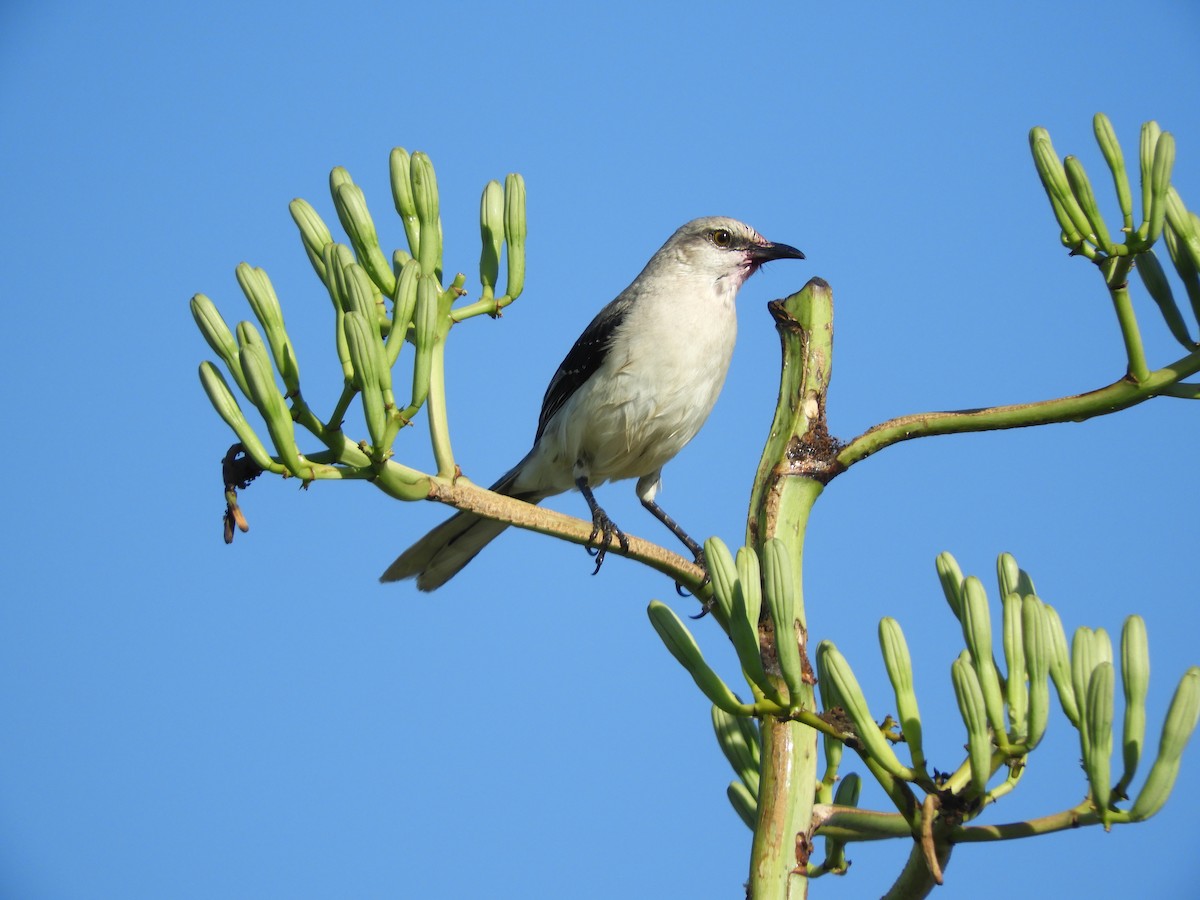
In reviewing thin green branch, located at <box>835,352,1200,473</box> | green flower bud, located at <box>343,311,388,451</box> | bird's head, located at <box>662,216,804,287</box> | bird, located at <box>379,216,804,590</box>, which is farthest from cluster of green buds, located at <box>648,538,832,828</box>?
bird's head, located at <box>662,216,804,287</box>

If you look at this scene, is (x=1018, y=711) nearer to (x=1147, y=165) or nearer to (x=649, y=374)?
(x=1147, y=165)

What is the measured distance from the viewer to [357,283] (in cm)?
252

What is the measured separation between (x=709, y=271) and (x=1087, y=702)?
4141mm

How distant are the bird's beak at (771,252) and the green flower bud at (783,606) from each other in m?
4.04

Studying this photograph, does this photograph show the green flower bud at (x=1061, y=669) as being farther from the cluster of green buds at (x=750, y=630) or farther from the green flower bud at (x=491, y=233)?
the green flower bud at (x=491, y=233)

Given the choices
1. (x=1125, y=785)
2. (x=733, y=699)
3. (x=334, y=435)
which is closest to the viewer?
(x=1125, y=785)

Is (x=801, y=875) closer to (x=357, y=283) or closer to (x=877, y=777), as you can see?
(x=877, y=777)

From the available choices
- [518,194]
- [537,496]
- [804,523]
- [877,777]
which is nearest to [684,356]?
[537,496]

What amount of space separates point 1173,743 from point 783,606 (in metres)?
0.71

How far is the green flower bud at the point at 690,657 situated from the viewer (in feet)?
7.07

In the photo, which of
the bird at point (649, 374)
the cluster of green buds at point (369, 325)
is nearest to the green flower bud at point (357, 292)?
the cluster of green buds at point (369, 325)

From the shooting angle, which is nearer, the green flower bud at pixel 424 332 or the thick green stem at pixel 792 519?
the thick green stem at pixel 792 519

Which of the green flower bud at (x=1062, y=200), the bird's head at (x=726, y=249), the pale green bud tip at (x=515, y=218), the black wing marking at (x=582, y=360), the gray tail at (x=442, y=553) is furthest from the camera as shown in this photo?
the bird's head at (x=726, y=249)

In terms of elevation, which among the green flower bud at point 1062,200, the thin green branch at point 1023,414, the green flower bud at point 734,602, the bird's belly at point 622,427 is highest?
the bird's belly at point 622,427
